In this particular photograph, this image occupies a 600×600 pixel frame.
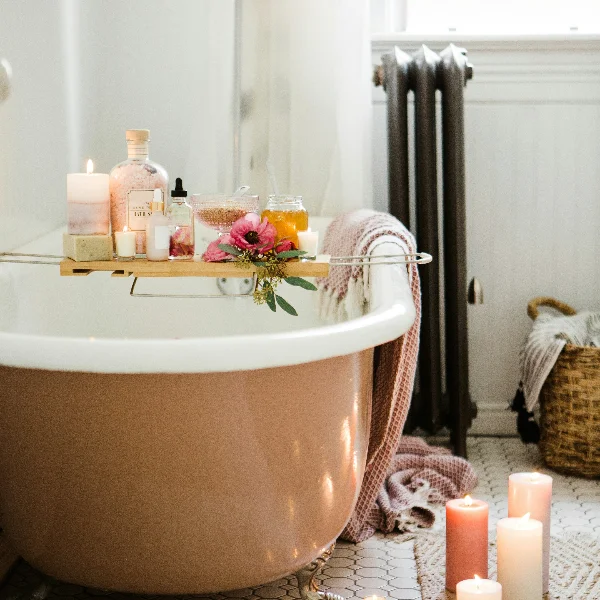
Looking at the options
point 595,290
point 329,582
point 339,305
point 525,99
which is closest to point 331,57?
point 525,99

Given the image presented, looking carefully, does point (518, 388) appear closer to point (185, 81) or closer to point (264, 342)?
point (185, 81)

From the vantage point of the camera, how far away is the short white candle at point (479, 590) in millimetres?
1370

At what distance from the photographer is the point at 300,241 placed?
176 cm

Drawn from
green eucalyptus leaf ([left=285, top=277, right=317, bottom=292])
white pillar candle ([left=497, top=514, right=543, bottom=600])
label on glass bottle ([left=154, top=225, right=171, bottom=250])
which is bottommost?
white pillar candle ([left=497, top=514, right=543, bottom=600])

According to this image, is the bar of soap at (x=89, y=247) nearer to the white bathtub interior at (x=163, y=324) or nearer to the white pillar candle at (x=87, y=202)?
the white pillar candle at (x=87, y=202)

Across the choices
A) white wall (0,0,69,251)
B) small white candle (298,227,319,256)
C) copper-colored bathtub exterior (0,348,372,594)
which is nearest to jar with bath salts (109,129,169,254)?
small white candle (298,227,319,256)

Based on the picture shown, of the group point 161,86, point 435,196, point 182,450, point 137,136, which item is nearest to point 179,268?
point 137,136

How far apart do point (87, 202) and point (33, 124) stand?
0.63 meters

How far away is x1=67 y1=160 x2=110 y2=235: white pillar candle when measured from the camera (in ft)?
5.64

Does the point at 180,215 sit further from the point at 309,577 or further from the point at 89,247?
the point at 309,577

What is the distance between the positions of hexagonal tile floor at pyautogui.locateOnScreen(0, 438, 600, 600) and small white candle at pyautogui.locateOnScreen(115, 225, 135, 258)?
0.62m

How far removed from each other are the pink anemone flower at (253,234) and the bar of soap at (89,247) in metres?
0.25

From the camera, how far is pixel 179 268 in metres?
1.72

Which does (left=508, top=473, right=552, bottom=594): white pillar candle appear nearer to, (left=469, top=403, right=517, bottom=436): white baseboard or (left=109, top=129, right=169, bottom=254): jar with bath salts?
(left=109, top=129, right=169, bottom=254): jar with bath salts
